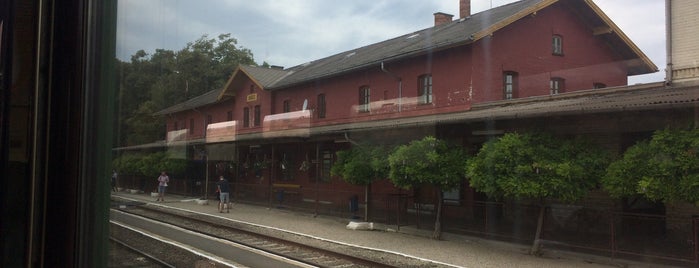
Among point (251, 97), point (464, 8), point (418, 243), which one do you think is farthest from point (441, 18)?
point (418, 243)

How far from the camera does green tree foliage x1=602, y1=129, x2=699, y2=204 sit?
2.48m

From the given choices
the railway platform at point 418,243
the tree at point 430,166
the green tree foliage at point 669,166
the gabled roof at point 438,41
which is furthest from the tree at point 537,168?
the gabled roof at point 438,41

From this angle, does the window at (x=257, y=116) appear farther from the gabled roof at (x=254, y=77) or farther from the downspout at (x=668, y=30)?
the downspout at (x=668, y=30)

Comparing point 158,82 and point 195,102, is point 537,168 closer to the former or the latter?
point 195,102

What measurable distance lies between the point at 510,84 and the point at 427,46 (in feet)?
2.35

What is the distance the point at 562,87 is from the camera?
2432 millimetres

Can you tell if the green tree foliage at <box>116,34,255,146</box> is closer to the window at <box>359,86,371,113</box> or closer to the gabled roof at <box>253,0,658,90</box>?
the gabled roof at <box>253,0,658,90</box>

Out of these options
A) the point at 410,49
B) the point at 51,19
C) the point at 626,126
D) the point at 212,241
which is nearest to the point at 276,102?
the point at 410,49

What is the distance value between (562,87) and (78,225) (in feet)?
7.11

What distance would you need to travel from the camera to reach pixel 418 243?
323 centimetres

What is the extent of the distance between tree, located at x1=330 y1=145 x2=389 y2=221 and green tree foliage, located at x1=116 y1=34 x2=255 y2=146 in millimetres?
1141

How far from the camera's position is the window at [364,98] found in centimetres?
235

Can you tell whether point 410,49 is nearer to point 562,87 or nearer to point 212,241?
point 562,87

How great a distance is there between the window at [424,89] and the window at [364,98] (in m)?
0.25
